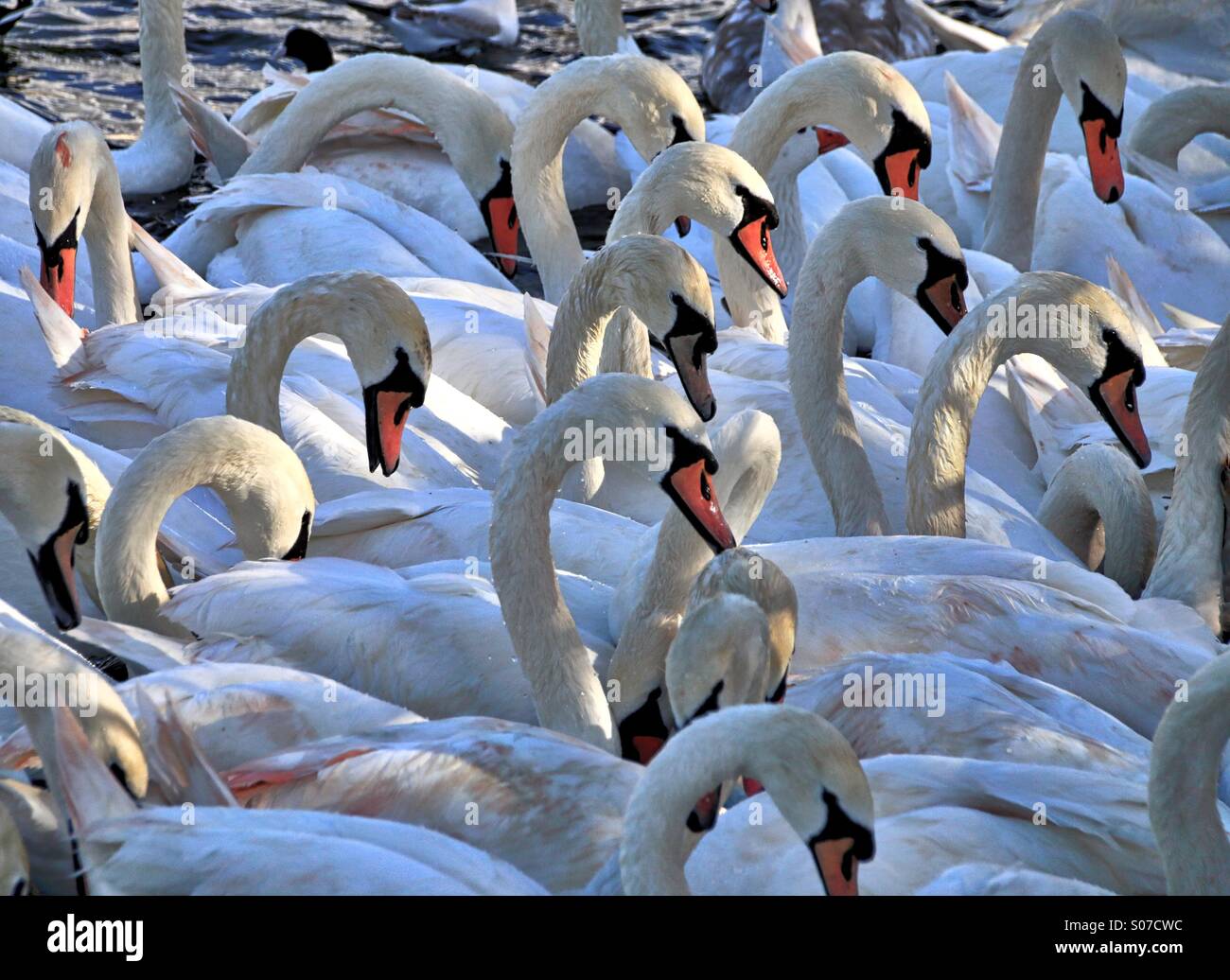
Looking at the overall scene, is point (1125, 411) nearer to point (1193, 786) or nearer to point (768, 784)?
point (1193, 786)

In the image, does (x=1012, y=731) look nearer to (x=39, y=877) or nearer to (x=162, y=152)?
(x=39, y=877)

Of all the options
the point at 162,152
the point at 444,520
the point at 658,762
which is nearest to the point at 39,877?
the point at 658,762

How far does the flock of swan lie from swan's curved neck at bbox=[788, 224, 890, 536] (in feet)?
0.04

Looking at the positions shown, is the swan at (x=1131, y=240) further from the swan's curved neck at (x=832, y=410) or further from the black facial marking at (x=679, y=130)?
the swan's curved neck at (x=832, y=410)

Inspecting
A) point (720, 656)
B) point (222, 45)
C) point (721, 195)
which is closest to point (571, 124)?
point (721, 195)

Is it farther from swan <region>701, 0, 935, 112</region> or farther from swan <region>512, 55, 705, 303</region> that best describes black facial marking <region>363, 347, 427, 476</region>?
swan <region>701, 0, 935, 112</region>

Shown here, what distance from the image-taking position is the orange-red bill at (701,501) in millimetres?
3811

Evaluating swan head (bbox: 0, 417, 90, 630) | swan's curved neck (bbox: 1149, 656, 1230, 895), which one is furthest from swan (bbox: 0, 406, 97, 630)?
swan's curved neck (bbox: 1149, 656, 1230, 895)

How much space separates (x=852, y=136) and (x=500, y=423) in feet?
5.20

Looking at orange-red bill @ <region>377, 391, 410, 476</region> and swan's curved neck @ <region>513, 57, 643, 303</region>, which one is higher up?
swan's curved neck @ <region>513, 57, 643, 303</region>

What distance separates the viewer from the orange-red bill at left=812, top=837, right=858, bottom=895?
2.79m

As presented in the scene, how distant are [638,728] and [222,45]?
266 inches

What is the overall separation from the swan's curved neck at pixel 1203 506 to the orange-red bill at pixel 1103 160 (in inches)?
67.6

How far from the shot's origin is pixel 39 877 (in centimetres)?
306
